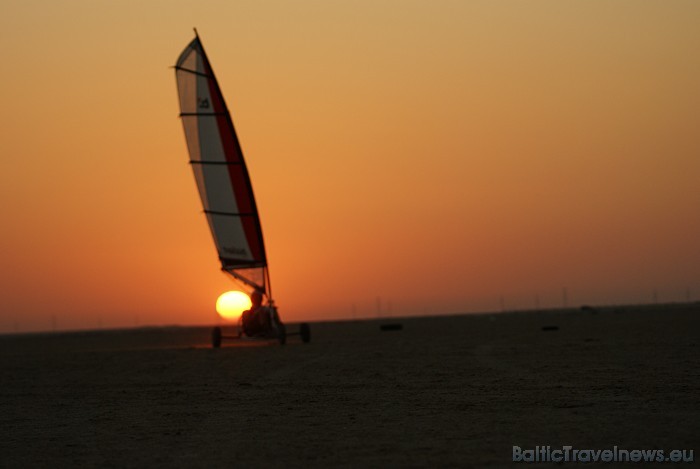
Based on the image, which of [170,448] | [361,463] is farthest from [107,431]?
[361,463]

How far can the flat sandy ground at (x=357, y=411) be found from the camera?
9805mm

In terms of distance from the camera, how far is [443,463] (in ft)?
29.2

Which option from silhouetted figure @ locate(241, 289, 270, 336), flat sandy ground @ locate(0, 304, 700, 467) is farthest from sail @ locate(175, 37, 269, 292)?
flat sandy ground @ locate(0, 304, 700, 467)

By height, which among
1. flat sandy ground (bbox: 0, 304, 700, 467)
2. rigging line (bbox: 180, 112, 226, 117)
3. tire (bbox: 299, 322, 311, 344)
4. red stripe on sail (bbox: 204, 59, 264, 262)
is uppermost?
rigging line (bbox: 180, 112, 226, 117)

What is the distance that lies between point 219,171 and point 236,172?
534 millimetres

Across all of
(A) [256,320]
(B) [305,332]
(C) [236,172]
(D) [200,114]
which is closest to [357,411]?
(A) [256,320]

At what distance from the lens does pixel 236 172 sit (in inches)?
1448

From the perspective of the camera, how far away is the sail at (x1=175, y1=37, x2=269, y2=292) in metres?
36.4

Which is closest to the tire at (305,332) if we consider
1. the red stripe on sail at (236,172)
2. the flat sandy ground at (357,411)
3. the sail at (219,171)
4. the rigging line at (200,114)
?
the sail at (219,171)

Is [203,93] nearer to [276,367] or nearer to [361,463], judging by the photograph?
[276,367]

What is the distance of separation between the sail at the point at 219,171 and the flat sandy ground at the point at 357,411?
45.0 feet

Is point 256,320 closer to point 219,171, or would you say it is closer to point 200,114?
point 219,171

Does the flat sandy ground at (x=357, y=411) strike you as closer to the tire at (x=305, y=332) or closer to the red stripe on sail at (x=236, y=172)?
the tire at (x=305, y=332)

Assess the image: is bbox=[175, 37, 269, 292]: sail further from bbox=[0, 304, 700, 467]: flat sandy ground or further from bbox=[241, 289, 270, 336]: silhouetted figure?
bbox=[0, 304, 700, 467]: flat sandy ground
